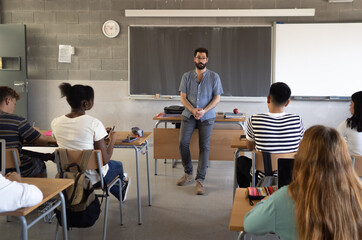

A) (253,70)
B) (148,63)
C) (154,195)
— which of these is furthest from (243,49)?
(154,195)

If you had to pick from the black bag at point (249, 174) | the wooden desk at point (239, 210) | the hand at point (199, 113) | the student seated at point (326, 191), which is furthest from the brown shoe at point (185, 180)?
the student seated at point (326, 191)

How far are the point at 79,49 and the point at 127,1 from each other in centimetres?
113

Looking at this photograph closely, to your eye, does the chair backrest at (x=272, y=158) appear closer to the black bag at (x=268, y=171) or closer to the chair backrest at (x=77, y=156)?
the black bag at (x=268, y=171)

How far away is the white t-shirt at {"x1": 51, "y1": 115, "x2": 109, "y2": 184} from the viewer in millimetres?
2869

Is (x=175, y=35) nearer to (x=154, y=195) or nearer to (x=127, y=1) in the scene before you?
(x=127, y=1)

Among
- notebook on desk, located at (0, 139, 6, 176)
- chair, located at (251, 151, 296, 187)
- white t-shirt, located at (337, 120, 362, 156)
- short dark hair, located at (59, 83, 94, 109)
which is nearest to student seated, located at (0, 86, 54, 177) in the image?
short dark hair, located at (59, 83, 94, 109)

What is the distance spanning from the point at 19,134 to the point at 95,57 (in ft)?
11.9

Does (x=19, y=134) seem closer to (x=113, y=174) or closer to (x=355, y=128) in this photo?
(x=113, y=174)

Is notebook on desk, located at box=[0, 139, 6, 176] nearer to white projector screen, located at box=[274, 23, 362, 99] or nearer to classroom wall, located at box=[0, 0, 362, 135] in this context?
classroom wall, located at box=[0, 0, 362, 135]

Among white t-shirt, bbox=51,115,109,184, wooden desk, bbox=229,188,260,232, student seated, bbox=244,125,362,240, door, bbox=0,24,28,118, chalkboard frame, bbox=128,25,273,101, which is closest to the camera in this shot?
student seated, bbox=244,125,362,240

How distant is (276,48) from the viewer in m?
6.05

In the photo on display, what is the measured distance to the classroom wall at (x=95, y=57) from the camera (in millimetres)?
6184

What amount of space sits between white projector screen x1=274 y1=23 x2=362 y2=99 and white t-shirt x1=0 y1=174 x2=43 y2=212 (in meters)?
4.94

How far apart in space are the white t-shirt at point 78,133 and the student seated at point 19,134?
6.7 inches
